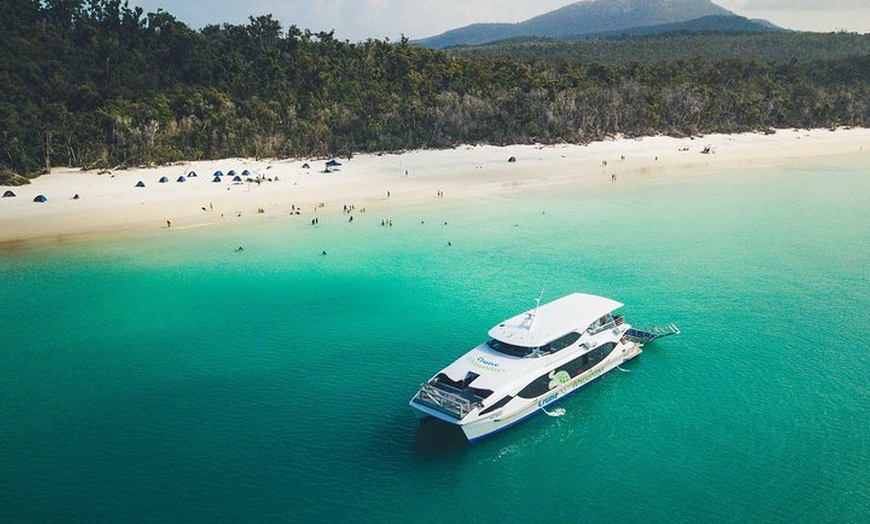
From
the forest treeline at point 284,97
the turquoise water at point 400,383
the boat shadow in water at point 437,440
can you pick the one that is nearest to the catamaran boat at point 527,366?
the boat shadow in water at point 437,440

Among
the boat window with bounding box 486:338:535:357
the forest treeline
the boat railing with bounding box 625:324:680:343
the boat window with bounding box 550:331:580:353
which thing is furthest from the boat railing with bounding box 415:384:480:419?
the forest treeline

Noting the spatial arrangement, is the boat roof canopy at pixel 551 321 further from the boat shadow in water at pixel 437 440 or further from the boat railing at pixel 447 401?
the boat shadow in water at pixel 437 440

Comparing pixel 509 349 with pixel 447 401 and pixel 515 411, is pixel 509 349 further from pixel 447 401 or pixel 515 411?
pixel 447 401

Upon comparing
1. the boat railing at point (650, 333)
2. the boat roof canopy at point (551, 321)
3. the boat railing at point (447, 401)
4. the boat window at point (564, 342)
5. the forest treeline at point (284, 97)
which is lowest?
the boat railing at point (650, 333)

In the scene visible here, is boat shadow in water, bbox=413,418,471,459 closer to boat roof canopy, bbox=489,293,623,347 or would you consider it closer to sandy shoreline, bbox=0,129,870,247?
boat roof canopy, bbox=489,293,623,347

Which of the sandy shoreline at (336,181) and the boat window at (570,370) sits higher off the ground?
the sandy shoreline at (336,181)

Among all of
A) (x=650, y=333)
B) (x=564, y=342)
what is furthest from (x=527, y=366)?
(x=650, y=333)
